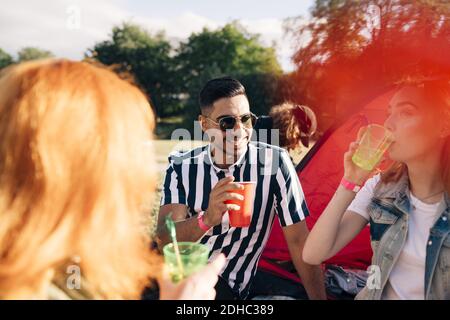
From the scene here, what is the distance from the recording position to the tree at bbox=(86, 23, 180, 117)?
112 ft

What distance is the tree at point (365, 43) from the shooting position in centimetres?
265

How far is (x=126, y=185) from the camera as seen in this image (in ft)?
3.93

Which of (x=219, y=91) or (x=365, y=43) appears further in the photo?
(x=365, y=43)

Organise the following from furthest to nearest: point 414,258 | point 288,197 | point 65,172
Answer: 1. point 288,197
2. point 414,258
3. point 65,172

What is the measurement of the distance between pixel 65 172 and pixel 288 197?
127cm

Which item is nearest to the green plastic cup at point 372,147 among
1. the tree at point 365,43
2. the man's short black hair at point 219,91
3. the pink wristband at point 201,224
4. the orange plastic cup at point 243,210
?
the orange plastic cup at point 243,210

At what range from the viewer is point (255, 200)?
2129 mm

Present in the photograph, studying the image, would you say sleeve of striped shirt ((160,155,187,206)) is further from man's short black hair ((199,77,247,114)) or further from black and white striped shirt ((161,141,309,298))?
man's short black hair ((199,77,247,114))

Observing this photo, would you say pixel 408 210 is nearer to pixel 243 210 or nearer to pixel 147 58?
pixel 243 210

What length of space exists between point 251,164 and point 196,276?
108 centimetres

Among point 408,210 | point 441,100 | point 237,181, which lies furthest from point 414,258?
point 237,181

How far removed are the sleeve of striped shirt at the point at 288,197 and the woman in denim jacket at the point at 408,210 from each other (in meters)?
0.29

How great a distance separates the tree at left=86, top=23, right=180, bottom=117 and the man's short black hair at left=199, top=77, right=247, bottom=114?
3044cm
